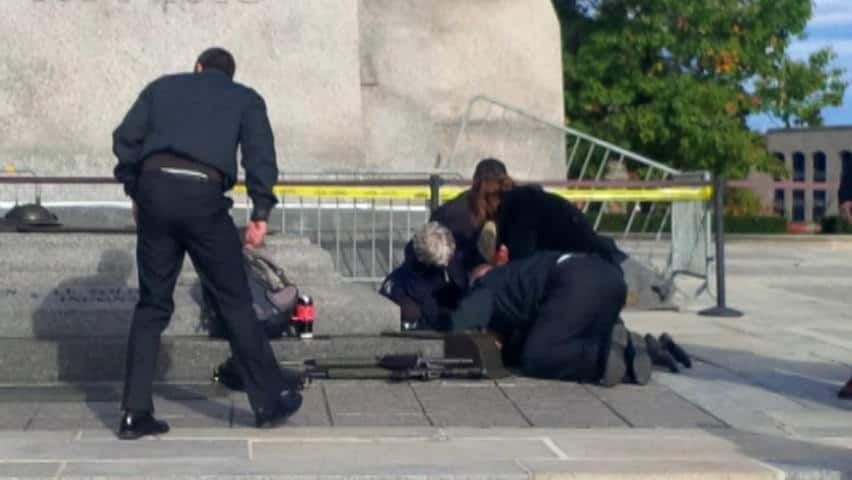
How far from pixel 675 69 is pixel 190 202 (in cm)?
2928

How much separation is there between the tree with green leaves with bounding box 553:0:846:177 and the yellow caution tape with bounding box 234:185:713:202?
19.4m

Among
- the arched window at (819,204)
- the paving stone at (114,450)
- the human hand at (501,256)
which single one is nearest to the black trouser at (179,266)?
the paving stone at (114,450)

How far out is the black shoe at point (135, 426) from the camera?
25.4ft

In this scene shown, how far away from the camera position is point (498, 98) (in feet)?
52.8

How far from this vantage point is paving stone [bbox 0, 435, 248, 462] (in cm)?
734

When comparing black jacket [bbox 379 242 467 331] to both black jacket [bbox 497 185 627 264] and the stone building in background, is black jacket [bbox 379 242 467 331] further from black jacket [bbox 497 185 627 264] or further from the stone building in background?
the stone building in background

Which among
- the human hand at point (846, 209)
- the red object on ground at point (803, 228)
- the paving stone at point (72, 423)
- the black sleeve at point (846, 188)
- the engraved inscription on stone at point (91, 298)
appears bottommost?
the red object on ground at point (803, 228)

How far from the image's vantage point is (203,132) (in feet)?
25.5

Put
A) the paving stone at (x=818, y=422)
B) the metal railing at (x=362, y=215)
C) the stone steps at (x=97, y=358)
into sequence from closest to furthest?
the paving stone at (x=818, y=422), the stone steps at (x=97, y=358), the metal railing at (x=362, y=215)

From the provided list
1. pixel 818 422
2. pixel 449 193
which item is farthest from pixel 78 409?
pixel 449 193

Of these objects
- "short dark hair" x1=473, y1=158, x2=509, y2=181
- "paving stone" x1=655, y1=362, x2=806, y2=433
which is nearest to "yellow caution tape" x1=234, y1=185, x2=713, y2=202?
"short dark hair" x1=473, y1=158, x2=509, y2=181

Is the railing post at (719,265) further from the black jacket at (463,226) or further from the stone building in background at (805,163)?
the stone building in background at (805,163)

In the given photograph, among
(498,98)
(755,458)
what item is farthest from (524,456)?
(498,98)

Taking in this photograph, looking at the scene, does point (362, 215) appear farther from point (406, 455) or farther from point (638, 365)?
point (406, 455)
